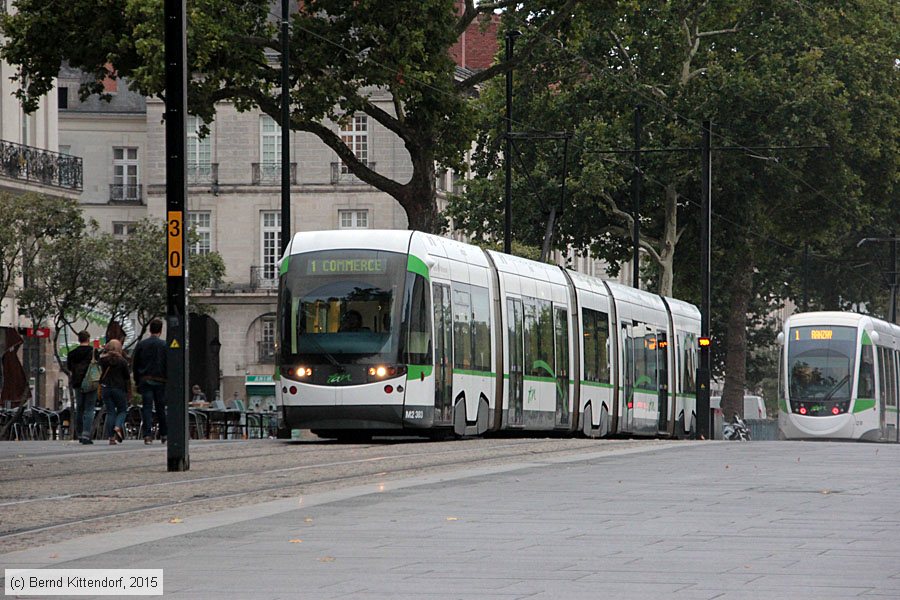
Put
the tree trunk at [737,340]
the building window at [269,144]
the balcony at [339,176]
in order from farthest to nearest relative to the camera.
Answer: the building window at [269,144], the balcony at [339,176], the tree trunk at [737,340]

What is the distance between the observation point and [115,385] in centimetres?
2700

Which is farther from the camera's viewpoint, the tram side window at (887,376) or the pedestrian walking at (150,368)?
the tram side window at (887,376)

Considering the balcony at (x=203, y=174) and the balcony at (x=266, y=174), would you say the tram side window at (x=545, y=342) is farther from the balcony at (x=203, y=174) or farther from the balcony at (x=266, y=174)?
the balcony at (x=203, y=174)

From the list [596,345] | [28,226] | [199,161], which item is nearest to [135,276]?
[28,226]

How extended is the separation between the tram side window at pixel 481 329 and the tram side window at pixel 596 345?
5885 millimetres

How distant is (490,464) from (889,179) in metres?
42.2

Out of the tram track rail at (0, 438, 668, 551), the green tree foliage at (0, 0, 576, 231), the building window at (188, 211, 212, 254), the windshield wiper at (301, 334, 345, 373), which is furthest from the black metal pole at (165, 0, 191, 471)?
the building window at (188, 211, 212, 254)

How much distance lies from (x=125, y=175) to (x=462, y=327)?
5462 centimetres

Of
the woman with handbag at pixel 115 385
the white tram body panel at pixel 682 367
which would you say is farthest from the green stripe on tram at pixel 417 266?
the white tram body panel at pixel 682 367

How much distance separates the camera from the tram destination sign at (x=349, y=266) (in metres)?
26.5

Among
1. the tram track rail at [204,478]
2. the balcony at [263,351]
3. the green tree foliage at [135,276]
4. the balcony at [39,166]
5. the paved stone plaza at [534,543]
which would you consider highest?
the balcony at [39,166]

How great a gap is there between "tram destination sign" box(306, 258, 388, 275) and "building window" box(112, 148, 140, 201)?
54.6 meters

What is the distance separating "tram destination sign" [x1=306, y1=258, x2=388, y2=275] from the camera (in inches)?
1044

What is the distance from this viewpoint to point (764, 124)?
57.4 m
